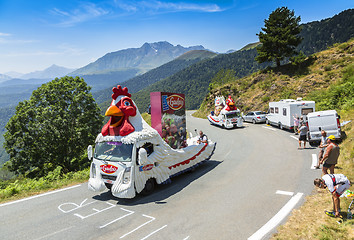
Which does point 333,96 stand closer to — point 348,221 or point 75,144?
point 348,221

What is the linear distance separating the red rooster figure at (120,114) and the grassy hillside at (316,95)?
5.92m

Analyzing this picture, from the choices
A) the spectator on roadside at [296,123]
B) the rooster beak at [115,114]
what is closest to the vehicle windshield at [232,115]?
the spectator on roadside at [296,123]

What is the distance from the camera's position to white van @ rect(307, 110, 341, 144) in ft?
48.2

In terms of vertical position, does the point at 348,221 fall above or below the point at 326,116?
below

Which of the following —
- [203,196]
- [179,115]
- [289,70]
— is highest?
[289,70]

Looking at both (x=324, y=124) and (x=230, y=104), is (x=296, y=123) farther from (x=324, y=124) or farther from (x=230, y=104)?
(x=230, y=104)

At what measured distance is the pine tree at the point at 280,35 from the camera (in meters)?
40.9

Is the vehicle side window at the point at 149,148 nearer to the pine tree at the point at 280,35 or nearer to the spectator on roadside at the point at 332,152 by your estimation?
the spectator on roadside at the point at 332,152

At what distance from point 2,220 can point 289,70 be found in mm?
45407

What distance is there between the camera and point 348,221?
5.94m

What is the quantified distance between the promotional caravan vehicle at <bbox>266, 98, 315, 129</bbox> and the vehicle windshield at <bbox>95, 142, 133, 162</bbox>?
54.7ft

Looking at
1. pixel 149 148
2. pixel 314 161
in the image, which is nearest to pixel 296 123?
pixel 314 161

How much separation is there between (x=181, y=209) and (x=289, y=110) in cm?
1649

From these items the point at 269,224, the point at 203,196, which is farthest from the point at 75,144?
the point at 269,224
